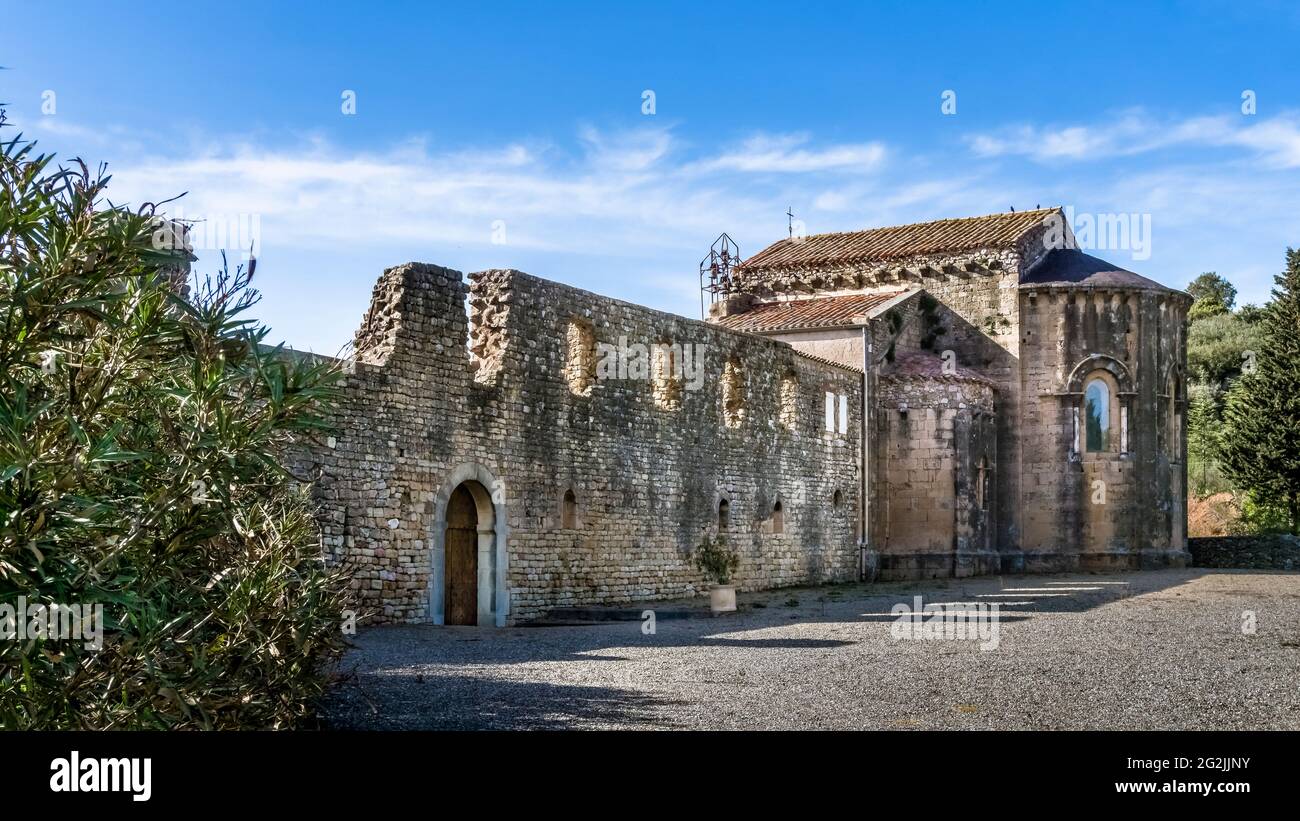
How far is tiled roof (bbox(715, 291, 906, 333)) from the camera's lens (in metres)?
28.0

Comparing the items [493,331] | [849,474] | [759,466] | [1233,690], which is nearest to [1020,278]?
[849,474]

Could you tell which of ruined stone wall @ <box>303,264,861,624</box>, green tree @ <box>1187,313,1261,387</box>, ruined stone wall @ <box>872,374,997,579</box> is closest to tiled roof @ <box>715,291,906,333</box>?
ruined stone wall @ <box>872,374,997,579</box>

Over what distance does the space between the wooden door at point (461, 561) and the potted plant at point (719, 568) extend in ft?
11.2

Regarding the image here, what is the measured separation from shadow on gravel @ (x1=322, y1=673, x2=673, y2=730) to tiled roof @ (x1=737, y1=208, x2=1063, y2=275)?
71.5 feet

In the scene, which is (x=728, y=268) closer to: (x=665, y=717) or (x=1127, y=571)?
(x=1127, y=571)

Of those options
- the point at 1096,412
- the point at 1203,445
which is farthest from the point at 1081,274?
the point at 1203,445

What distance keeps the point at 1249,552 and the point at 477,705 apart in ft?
86.6

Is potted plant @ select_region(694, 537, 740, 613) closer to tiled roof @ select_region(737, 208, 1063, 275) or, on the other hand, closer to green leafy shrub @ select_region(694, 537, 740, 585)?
green leafy shrub @ select_region(694, 537, 740, 585)

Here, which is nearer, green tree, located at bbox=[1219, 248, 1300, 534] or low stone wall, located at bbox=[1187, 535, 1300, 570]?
low stone wall, located at bbox=[1187, 535, 1300, 570]

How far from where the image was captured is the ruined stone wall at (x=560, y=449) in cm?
1534

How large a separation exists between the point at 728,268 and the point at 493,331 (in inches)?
581

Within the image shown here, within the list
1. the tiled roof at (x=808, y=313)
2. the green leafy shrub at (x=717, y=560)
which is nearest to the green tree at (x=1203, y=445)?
the tiled roof at (x=808, y=313)

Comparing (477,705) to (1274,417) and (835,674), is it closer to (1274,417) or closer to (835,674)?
(835,674)

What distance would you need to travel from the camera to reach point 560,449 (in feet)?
60.6
